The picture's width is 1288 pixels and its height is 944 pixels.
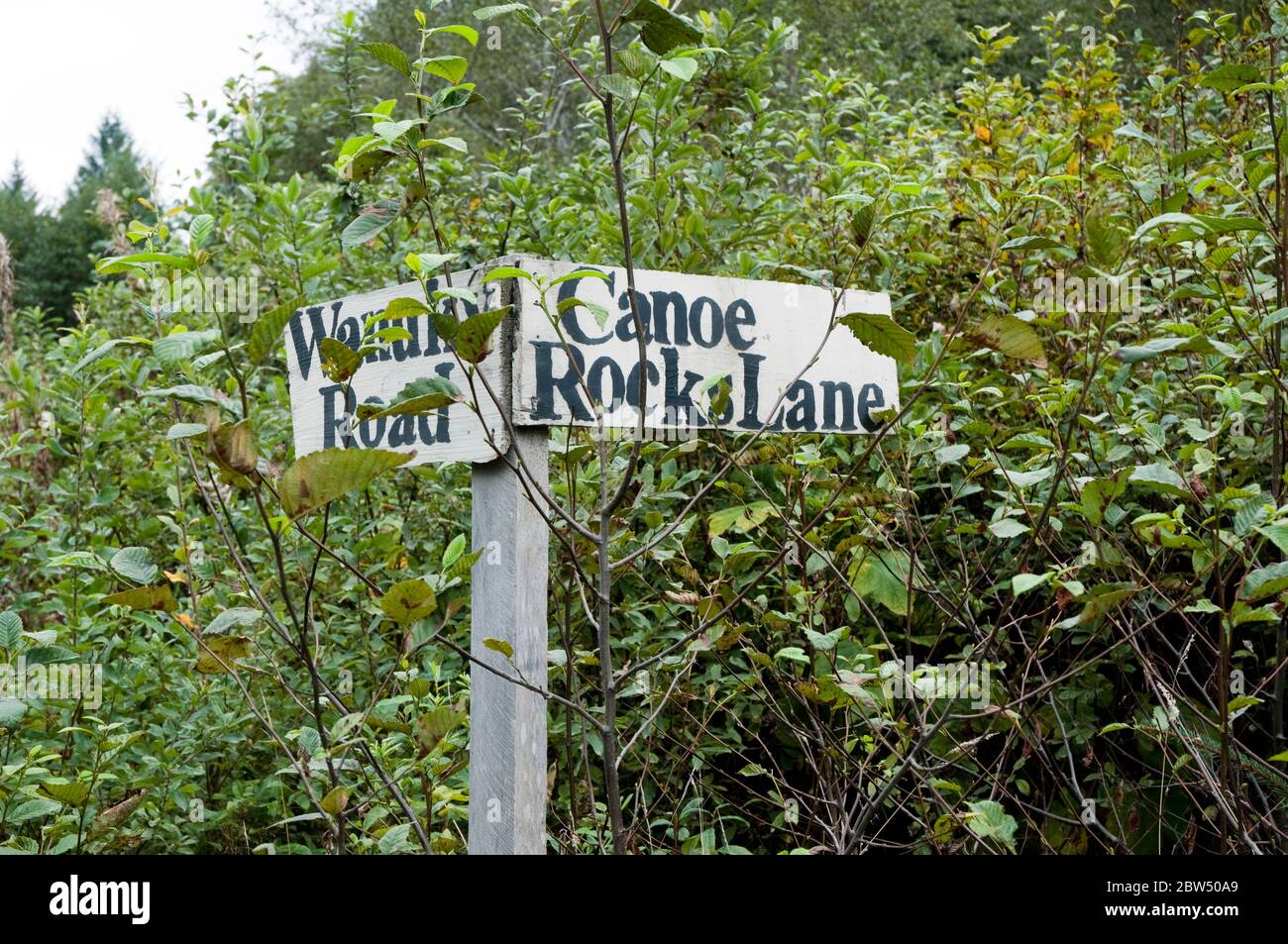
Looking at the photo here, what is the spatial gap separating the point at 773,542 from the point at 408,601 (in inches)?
49.4

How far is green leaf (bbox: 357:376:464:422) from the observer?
4.71 feet

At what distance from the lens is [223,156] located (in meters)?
3.84

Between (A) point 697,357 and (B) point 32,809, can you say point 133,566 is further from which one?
(A) point 697,357

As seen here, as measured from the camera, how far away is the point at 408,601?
1.45 m

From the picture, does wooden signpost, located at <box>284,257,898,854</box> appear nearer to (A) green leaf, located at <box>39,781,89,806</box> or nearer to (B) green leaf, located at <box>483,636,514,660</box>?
(B) green leaf, located at <box>483,636,514,660</box>

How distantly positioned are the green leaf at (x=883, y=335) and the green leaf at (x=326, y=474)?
0.67m

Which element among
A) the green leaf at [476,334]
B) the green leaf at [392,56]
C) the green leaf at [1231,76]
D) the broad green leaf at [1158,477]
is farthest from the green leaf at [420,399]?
the green leaf at [1231,76]

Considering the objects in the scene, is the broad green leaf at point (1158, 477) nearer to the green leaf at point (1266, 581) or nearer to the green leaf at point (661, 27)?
the green leaf at point (1266, 581)
